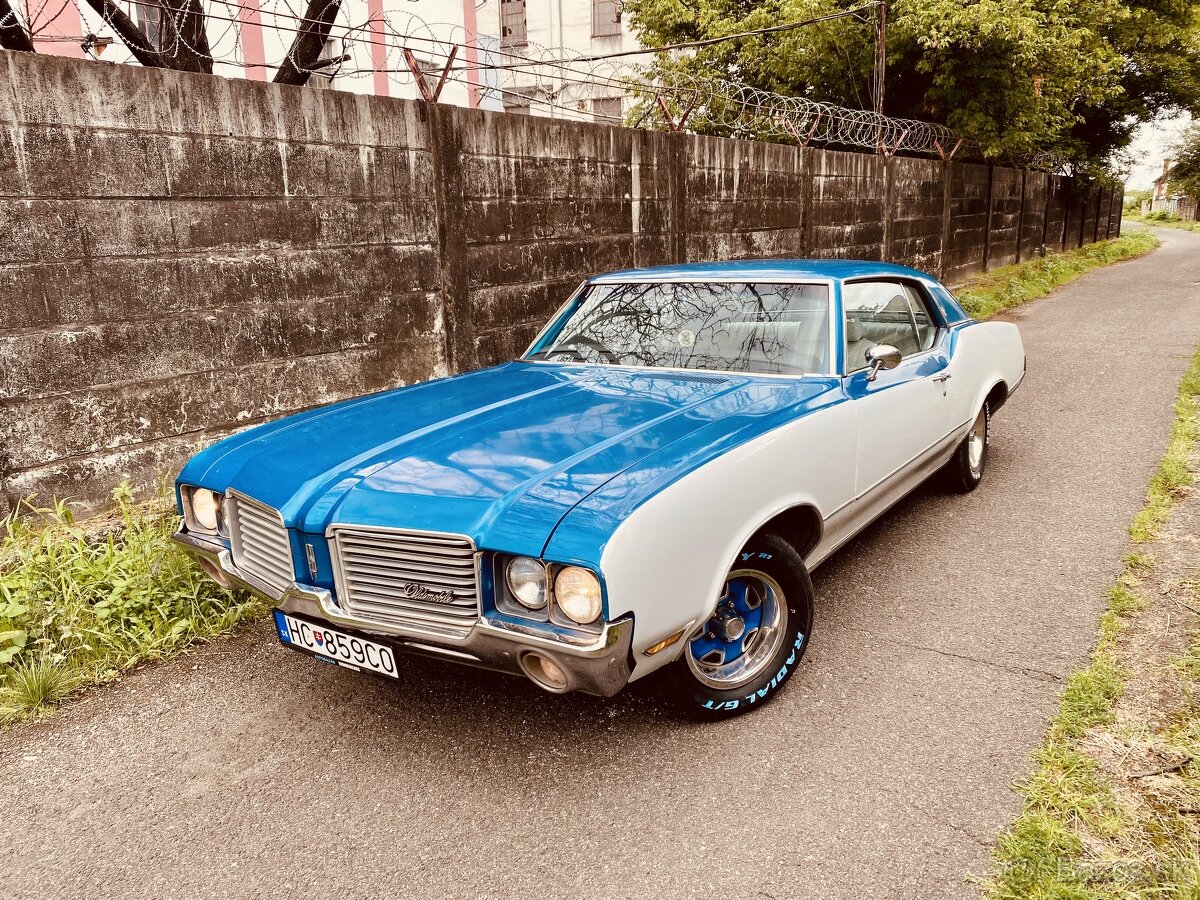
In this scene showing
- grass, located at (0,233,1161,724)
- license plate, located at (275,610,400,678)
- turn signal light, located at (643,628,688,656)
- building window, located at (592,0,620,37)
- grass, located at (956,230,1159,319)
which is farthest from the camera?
building window, located at (592,0,620,37)

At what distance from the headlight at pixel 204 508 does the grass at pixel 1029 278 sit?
10.5 meters

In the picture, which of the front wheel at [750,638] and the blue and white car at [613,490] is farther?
the front wheel at [750,638]

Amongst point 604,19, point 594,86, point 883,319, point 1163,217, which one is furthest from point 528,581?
point 1163,217

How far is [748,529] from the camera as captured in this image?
2758 mm

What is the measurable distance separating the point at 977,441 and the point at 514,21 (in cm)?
2707

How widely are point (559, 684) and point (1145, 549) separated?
317 centimetres

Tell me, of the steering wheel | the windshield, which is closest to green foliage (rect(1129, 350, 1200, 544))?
the windshield

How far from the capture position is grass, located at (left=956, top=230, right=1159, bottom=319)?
13.0 metres

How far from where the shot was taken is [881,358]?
3.59 m

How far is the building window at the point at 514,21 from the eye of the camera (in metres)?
27.7

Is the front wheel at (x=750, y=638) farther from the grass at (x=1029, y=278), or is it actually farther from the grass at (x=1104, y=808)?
the grass at (x=1029, y=278)

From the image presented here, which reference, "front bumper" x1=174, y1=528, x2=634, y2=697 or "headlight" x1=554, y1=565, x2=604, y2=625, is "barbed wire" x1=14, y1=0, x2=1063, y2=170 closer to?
"front bumper" x1=174, y1=528, x2=634, y2=697

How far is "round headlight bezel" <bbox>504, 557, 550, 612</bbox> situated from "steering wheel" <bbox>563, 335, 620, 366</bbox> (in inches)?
66.9

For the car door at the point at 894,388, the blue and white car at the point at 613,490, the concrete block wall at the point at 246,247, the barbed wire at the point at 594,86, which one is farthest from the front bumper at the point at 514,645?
the barbed wire at the point at 594,86
